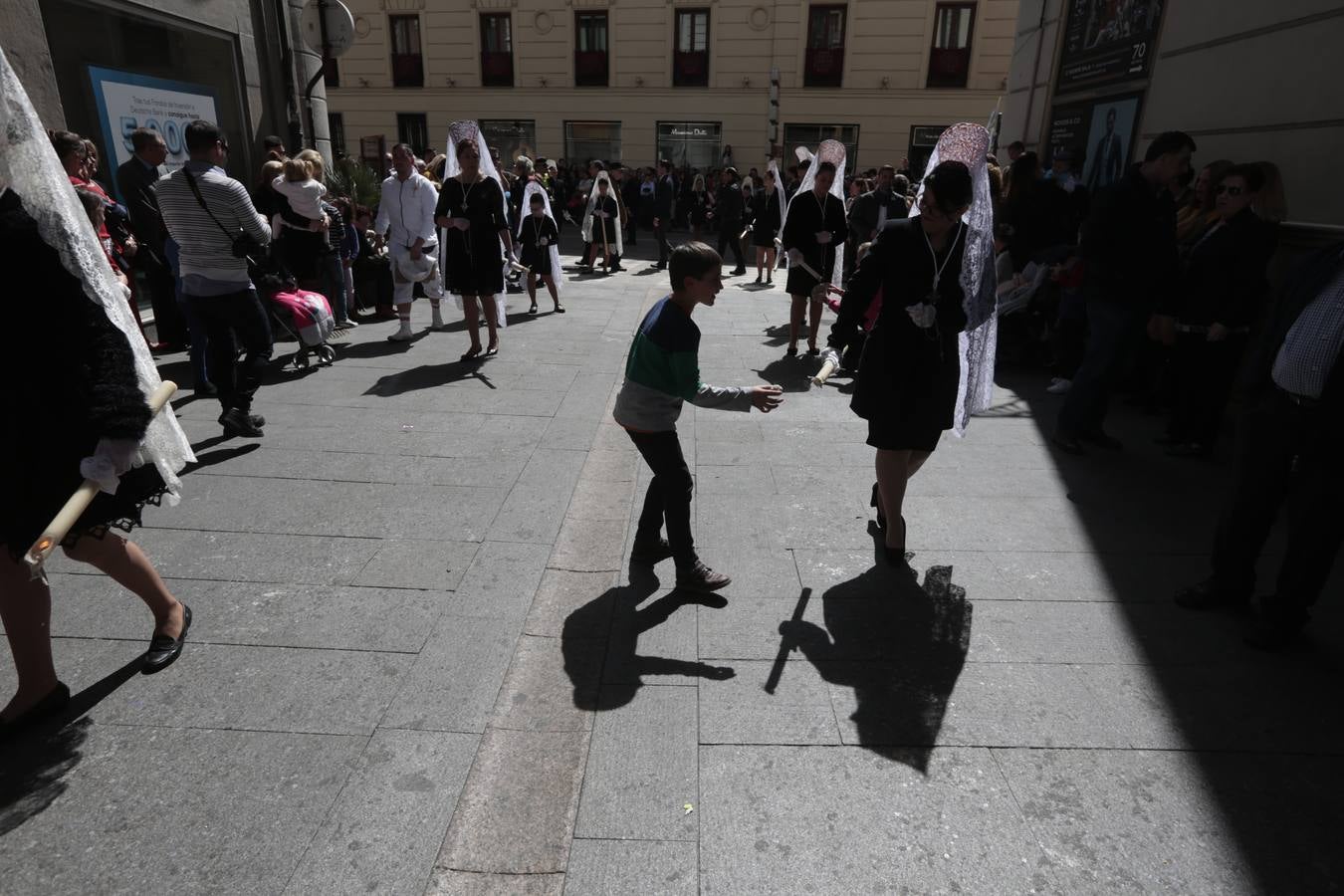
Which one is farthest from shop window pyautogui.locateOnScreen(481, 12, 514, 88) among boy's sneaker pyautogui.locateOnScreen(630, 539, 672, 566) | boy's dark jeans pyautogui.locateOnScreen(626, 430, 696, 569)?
boy's dark jeans pyautogui.locateOnScreen(626, 430, 696, 569)

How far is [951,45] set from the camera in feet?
83.1

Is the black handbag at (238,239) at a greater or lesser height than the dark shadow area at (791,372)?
greater

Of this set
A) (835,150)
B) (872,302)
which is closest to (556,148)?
(835,150)

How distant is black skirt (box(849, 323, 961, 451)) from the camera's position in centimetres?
362

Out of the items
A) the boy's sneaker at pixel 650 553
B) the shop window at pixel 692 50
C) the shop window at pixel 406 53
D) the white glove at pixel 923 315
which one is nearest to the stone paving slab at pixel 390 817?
the boy's sneaker at pixel 650 553

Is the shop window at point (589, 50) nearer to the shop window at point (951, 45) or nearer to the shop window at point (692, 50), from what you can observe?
the shop window at point (692, 50)

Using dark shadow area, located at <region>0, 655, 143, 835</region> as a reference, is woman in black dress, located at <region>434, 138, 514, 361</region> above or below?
above

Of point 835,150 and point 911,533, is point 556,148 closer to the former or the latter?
point 835,150

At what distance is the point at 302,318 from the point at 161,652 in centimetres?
472

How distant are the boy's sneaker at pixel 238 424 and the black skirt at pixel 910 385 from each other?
13.0 ft

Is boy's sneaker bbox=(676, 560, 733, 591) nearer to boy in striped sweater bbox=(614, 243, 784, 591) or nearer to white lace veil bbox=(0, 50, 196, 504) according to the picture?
boy in striped sweater bbox=(614, 243, 784, 591)

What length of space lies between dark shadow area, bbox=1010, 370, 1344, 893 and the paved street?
1 centimetres

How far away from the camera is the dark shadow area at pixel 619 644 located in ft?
9.71

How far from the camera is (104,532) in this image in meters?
2.71
